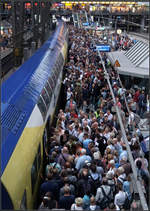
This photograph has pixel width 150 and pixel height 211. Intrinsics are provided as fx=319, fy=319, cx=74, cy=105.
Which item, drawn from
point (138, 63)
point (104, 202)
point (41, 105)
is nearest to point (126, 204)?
point (104, 202)

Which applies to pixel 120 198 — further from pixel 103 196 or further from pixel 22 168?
pixel 22 168

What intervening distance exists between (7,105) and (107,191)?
2.74 meters

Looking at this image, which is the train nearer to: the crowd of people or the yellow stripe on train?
the yellow stripe on train

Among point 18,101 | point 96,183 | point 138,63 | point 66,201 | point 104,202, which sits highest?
point 138,63

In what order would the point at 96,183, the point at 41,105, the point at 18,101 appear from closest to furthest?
1. the point at 96,183
2. the point at 18,101
3. the point at 41,105

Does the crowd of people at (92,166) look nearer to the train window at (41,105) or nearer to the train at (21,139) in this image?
the train at (21,139)

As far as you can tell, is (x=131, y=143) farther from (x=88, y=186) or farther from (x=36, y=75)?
(x=36, y=75)

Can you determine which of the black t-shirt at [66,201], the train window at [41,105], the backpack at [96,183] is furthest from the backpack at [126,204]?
the train window at [41,105]

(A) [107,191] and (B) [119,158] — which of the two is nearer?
(A) [107,191]

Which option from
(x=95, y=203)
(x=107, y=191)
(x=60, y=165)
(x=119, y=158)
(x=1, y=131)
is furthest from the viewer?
(x=119, y=158)

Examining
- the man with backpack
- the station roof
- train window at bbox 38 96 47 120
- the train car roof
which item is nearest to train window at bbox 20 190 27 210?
the train car roof

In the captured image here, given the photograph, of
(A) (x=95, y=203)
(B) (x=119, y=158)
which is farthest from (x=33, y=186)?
(B) (x=119, y=158)

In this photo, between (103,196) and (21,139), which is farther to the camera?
(103,196)

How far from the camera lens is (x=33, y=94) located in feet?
29.1
